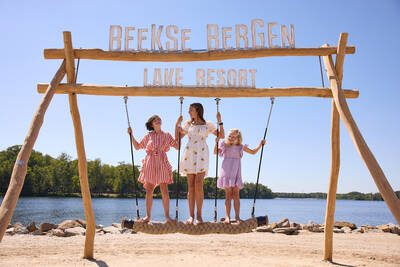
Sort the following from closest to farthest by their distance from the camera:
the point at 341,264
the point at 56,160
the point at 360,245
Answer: the point at 341,264, the point at 360,245, the point at 56,160

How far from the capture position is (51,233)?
11.1 m

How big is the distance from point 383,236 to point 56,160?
64722 mm

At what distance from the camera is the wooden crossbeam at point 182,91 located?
21.5 ft

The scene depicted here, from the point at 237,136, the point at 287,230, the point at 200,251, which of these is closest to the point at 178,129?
the point at 237,136

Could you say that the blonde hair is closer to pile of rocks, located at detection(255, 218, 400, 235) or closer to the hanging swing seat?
the hanging swing seat

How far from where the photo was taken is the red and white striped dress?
6.48 meters

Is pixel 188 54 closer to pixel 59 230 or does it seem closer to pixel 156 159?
pixel 156 159

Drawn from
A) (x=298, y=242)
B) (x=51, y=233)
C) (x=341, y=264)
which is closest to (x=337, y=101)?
(x=341, y=264)

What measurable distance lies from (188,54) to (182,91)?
703mm

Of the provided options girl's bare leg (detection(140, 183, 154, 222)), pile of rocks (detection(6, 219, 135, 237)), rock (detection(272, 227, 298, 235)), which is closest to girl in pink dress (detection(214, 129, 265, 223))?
girl's bare leg (detection(140, 183, 154, 222))

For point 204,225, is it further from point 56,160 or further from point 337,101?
point 56,160

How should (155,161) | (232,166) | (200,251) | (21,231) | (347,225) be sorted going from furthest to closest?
(347,225) < (21,231) < (200,251) < (232,166) < (155,161)

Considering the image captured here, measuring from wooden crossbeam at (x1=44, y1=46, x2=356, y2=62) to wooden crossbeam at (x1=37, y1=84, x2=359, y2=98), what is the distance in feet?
1.84

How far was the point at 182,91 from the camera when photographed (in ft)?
21.5
